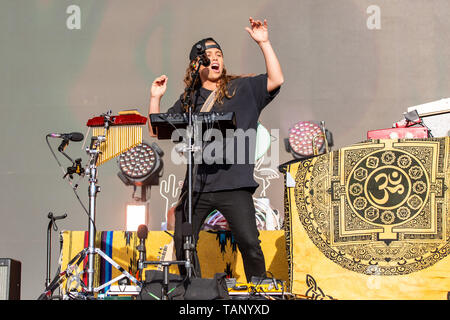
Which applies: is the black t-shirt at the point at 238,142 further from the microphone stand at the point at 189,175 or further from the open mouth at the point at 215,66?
the microphone stand at the point at 189,175

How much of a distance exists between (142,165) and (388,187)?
4.18 meters

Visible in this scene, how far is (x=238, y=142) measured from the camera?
4.72m

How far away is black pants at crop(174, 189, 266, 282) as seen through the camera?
15.1ft

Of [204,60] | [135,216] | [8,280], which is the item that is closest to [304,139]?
[135,216]

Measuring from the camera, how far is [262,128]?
780 centimetres

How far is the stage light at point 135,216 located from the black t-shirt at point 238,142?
2.73 m

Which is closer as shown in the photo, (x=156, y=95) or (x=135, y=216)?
(x=156, y=95)

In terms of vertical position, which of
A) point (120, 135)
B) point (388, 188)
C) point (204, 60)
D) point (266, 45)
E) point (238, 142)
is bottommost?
point (388, 188)

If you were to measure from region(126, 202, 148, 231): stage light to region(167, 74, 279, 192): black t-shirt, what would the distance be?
8.97ft

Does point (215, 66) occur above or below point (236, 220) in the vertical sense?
above

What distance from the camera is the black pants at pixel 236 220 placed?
459 cm

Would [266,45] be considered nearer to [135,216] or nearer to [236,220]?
[236,220]

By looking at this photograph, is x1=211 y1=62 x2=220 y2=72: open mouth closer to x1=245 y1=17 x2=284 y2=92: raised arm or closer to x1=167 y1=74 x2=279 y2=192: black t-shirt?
x1=167 y1=74 x2=279 y2=192: black t-shirt

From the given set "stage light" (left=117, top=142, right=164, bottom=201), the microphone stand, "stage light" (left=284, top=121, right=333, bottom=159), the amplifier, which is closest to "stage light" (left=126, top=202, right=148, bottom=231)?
"stage light" (left=117, top=142, right=164, bottom=201)
